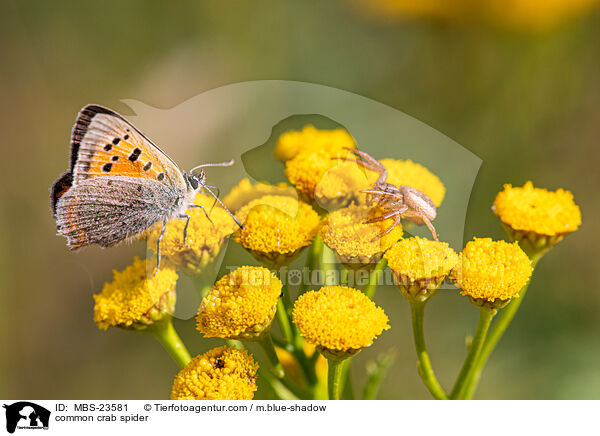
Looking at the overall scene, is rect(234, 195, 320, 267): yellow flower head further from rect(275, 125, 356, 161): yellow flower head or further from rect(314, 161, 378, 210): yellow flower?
rect(275, 125, 356, 161): yellow flower head

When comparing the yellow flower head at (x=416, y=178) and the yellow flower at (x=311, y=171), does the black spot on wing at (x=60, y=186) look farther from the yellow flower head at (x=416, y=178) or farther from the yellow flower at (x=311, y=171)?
the yellow flower head at (x=416, y=178)

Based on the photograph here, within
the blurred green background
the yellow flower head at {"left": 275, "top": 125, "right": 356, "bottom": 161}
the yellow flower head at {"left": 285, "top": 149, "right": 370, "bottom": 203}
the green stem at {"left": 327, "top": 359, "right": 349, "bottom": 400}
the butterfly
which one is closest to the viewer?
the green stem at {"left": 327, "top": 359, "right": 349, "bottom": 400}

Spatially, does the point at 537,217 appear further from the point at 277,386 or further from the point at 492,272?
the point at 277,386

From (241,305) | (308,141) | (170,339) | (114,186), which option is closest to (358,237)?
(241,305)

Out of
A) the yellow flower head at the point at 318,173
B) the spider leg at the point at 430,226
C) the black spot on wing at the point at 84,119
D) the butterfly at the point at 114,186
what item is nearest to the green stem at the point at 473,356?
the spider leg at the point at 430,226

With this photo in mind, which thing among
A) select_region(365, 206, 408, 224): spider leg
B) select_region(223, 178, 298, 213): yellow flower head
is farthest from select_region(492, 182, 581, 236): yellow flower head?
select_region(223, 178, 298, 213): yellow flower head

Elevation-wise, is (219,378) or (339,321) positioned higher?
(339,321)
